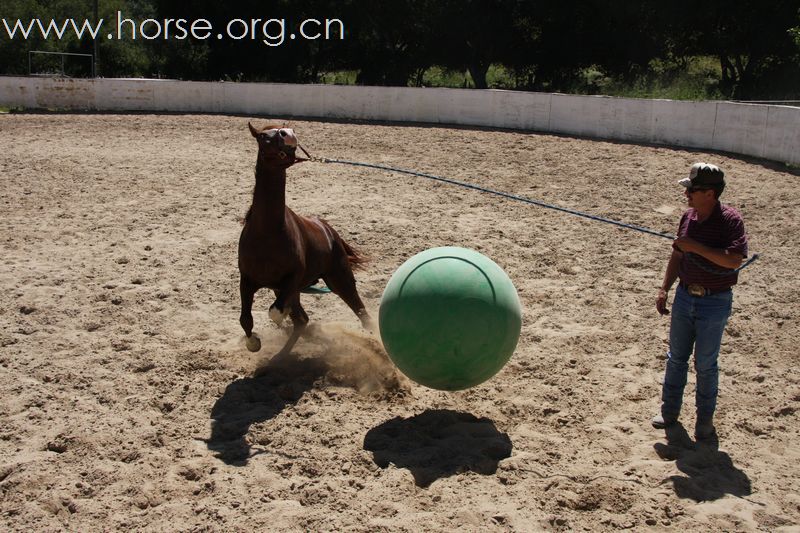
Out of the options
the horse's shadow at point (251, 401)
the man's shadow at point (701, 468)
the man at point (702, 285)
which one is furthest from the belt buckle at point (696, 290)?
the horse's shadow at point (251, 401)

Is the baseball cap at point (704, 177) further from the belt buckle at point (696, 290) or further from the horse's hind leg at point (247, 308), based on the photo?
the horse's hind leg at point (247, 308)

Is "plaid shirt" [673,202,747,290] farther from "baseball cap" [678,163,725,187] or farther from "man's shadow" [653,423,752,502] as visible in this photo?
"man's shadow" [653,423,752,502]

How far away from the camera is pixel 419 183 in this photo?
13031 millimetres

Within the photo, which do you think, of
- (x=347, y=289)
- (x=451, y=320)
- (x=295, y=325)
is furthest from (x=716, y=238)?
(x=295, y=325)

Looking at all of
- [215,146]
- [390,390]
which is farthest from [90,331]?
[215,146]

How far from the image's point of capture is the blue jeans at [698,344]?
521 cm

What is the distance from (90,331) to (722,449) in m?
5.04

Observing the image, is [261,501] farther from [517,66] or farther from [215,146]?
[517,66]

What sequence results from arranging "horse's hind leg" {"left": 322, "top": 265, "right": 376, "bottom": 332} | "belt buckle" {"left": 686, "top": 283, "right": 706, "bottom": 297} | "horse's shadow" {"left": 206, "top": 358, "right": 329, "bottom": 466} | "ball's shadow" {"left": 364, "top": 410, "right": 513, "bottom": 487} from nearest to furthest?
"ball's shadow" {"left": 364, "top": 410, "right": 513, "bottom": 487} < "belt buckle" {"left": 686, "top": 283, "right": 706, "bottom": 297} < "horse's shadow" {"left": 206, "top": 358, "right": 329, "bottom": 466} < "horse's hind leg" {"left": 322, "top": 265, "right": 376, "bottom": 332}

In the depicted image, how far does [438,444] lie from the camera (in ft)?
17.4

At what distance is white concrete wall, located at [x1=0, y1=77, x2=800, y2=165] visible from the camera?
603 inches

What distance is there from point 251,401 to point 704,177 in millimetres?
3379
